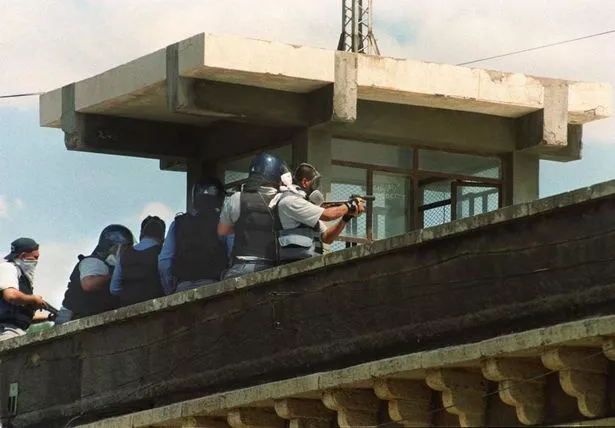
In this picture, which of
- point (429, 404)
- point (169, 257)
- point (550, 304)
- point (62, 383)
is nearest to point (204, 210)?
point (169, 257)

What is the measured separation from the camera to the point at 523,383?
46.1ft

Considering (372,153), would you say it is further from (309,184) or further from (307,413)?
(307,413)

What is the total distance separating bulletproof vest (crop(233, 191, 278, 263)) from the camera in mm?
17172

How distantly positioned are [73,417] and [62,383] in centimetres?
38

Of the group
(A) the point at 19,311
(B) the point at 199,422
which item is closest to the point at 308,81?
(A) the point at 19,311

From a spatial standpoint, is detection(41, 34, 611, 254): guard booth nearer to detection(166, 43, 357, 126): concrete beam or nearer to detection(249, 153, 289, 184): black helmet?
detection(166, 43, 357, 126): concrete beam

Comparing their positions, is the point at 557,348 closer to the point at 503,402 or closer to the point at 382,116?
the point at 503,402

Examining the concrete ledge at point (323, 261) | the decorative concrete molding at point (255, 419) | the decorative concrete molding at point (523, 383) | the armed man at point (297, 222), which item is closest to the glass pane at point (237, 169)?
the concrete ledge at point (323, 261)

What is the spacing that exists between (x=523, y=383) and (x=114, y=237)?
21.7 feet

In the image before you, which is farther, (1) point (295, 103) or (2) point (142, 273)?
(1) point (295, 103)

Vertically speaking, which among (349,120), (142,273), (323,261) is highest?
(349,120)

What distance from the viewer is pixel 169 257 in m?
18.4

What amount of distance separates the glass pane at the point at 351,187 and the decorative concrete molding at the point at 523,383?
6.77 meters

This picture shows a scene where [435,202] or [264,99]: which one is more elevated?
[264,99]
